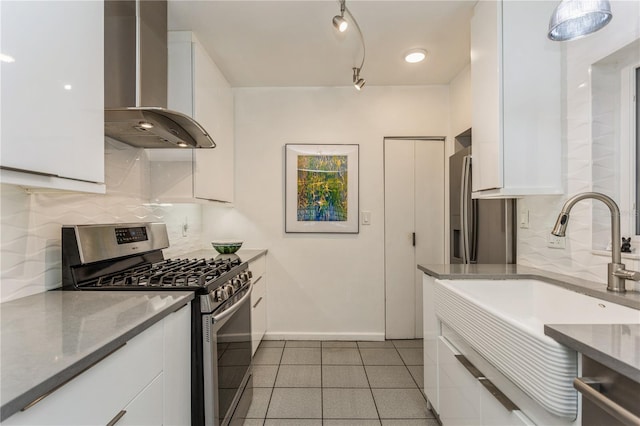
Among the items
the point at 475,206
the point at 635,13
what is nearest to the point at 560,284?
the point at 475,206

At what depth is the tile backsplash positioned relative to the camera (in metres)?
1.26

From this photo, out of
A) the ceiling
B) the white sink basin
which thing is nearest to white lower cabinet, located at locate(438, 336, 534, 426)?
the white sink basin

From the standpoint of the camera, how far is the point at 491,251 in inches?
90.7

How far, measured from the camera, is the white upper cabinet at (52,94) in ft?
3.10

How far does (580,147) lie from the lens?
1.64 metres

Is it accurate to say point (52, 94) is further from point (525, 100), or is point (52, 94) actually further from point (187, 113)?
point (525, 100)

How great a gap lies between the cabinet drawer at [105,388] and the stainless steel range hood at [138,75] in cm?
107

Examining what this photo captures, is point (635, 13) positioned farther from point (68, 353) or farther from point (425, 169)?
point (68, 353)

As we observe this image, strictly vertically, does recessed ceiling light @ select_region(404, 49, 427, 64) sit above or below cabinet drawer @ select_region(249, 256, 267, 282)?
above

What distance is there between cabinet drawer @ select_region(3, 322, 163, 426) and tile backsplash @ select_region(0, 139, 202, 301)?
0.66m

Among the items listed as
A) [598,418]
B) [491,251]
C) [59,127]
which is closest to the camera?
[598,418]

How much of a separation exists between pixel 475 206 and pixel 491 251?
354 millimetres

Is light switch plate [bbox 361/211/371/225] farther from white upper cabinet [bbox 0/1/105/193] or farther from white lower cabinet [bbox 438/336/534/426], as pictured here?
white upper cabinet [bbox 0/1/105/193]

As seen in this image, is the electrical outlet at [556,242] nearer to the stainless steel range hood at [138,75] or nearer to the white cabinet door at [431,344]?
the white cabinet door at [431,344]
